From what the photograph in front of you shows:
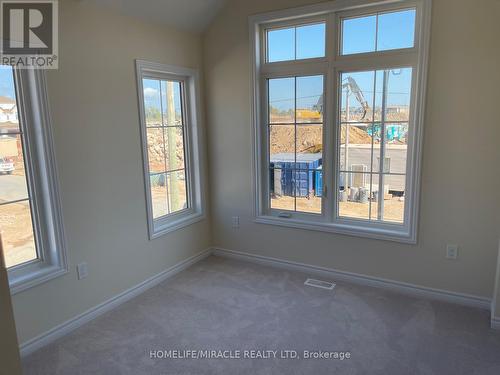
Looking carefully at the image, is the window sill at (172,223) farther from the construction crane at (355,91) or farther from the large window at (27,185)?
the construction crane at (355,91)

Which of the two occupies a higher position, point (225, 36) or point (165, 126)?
point (225, 36)

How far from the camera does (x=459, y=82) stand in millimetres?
2604

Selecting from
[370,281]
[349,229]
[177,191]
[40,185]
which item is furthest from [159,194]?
[370,281]

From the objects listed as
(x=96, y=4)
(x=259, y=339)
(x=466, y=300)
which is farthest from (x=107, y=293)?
(x=466, y=300)

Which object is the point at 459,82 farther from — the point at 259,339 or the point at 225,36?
the point at 259,339

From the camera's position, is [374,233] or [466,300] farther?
[374,233]

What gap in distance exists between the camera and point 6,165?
225 cm

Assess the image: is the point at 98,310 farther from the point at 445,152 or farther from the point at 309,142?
the point at 445,152

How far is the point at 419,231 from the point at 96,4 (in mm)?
3073

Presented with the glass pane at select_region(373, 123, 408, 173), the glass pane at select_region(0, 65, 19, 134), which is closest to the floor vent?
the glass pane at select_region(373, 123, 408, 173)

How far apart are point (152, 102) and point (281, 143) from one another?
1.29 metres

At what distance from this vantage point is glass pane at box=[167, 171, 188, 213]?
140 inches

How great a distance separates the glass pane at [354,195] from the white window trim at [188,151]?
148 centimetres

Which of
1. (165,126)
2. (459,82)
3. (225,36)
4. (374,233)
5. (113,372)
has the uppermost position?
(225,36)
